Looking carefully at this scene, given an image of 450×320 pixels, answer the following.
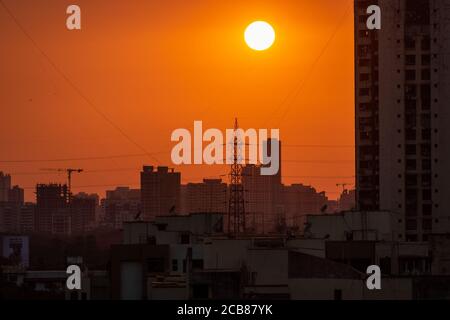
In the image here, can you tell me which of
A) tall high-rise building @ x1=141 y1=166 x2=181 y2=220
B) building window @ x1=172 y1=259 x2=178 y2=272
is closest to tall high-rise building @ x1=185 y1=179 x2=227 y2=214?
tall high-rise building @ x1=141 y1=166 x2=181 y2=220

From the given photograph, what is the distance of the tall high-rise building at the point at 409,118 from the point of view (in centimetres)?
6272

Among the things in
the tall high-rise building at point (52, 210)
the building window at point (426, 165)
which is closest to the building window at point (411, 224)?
the building window at point (426, 165)

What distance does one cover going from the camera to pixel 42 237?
96125 mm

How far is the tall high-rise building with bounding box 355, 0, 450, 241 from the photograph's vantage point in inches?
2469

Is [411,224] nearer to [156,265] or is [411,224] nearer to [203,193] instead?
[156,265]

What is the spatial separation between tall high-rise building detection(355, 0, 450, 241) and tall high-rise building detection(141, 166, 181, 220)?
24379 millimetres

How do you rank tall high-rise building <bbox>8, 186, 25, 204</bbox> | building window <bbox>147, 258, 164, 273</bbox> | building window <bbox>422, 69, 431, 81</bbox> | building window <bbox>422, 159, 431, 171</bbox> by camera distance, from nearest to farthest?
building window <bbox>147, 258, 164, 273</bbox> → building window <bbox>422, 159, 431, 171</bbox> → building window <bbox>422, 69, 431, 81</bbox> → tall high-rise building <bbox>8, 186, 25, 204</bbox>

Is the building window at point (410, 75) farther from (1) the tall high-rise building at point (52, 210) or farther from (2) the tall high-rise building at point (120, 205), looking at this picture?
(1) the tall high-rise building at point (52, 210)

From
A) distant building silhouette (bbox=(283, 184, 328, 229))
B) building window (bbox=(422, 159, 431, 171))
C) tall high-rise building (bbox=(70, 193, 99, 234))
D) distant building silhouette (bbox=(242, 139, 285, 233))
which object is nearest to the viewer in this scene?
building window (bbox=(422, 159, 431, 171))

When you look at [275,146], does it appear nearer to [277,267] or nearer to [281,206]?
[281,206]

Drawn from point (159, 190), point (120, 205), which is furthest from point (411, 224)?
point (120, 205)

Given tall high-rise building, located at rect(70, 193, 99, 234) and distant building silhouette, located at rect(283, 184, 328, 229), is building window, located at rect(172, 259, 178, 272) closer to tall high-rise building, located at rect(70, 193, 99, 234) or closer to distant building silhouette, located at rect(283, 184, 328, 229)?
distant building silhouette, located at rect(283, 184, 328, 229)
